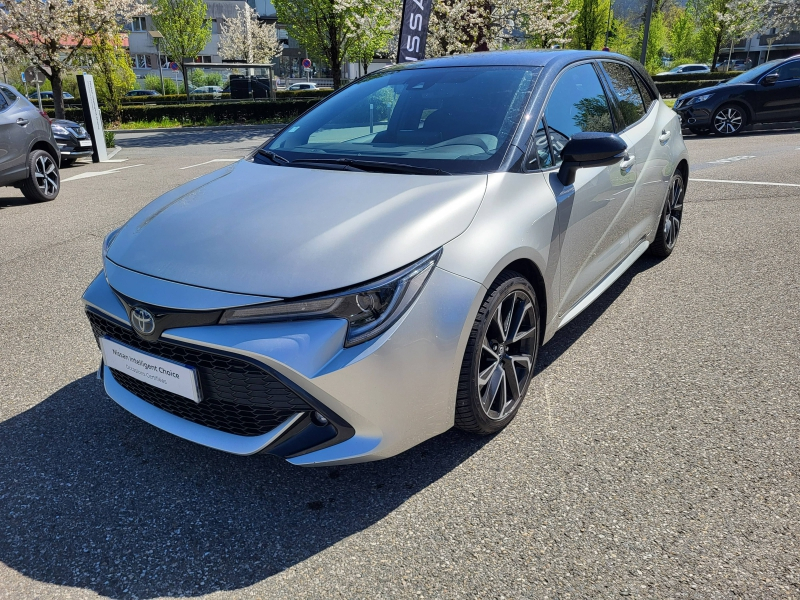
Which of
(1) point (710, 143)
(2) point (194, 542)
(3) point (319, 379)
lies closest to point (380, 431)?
(3) point (319, 379)

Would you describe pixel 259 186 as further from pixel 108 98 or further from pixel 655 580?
pixel 108 98

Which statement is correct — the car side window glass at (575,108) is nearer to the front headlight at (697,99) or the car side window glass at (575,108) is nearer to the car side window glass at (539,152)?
the car side window glass at (539,152)

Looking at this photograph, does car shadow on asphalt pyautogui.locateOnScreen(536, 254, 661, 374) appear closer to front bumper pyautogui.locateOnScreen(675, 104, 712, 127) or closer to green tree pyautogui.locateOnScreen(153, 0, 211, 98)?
front bumper pyautogui.locateOnScreen(675, 104, 712, 127)

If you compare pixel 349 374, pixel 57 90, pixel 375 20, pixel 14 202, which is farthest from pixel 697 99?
pixel 57 90

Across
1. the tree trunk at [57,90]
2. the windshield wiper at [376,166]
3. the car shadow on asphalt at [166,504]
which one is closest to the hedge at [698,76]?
the tree trunk at [57,90]

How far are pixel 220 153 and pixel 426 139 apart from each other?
13.0m

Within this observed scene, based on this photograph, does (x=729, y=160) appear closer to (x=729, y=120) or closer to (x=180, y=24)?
(x=729, y=120)

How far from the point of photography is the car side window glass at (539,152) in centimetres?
287

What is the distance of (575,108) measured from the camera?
341 centimetres

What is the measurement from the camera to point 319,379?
2.02 meters

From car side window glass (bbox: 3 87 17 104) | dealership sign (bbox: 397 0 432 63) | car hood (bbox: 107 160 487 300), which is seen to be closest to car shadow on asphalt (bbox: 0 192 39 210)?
car side window glass (bbox: 3 87 17 104)

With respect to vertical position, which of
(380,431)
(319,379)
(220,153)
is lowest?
(220,153)

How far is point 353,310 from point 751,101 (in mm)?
14311

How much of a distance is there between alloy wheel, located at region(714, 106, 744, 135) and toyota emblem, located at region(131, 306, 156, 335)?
14.3 metres
